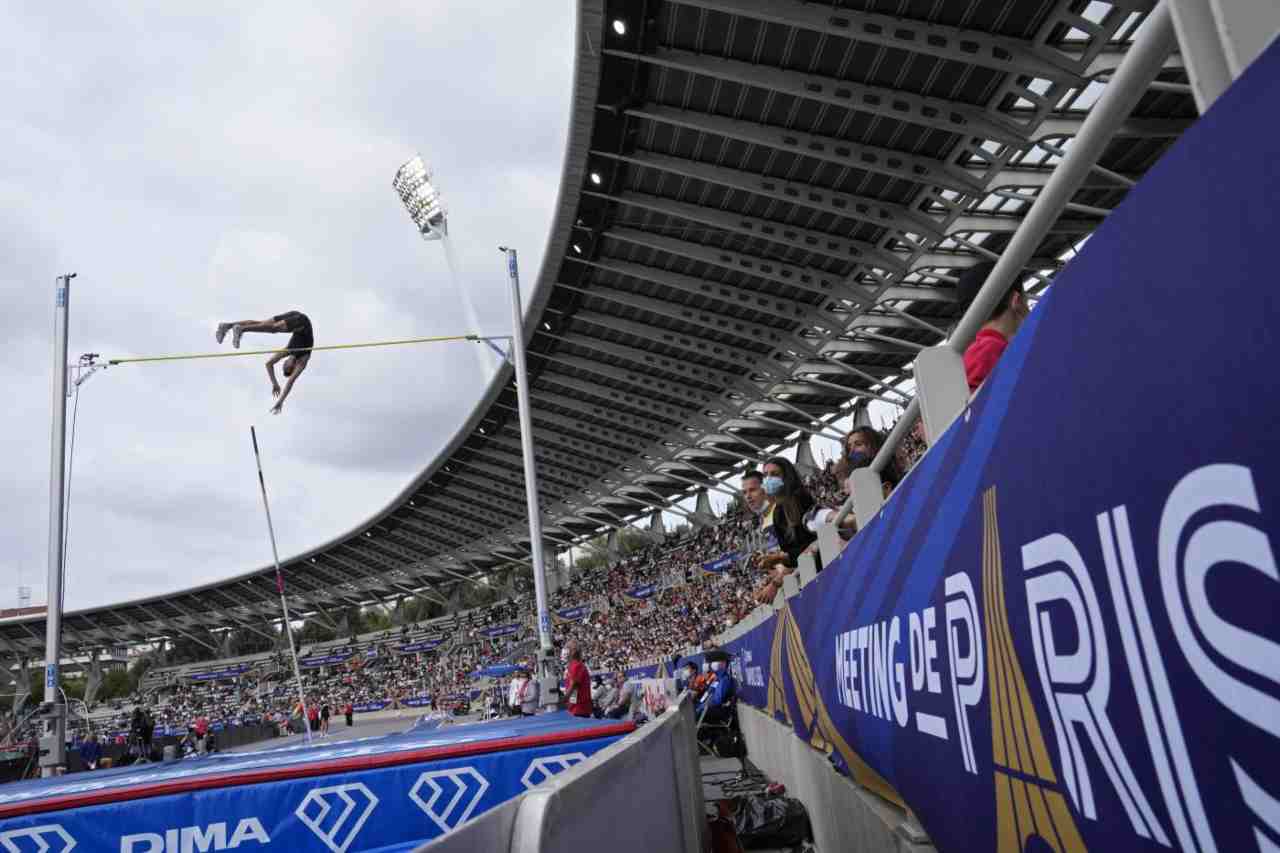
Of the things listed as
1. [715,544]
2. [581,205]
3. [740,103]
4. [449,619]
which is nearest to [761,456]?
[715,544]

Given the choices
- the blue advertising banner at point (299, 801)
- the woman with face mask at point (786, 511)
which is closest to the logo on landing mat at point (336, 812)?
the blue advertising banner at point (299, 801)

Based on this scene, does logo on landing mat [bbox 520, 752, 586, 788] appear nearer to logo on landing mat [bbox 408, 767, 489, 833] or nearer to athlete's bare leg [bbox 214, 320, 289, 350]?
logo on landing mat [bbox 408, 767, 489, 833]

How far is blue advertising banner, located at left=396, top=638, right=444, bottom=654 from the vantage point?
195 ft

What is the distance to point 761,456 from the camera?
37.1m

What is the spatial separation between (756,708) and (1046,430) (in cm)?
994

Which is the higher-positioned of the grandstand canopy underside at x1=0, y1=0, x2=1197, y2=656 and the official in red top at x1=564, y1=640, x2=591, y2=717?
the grandstand canopy underside at x1=0, y1=0, x2=1197, y2=656

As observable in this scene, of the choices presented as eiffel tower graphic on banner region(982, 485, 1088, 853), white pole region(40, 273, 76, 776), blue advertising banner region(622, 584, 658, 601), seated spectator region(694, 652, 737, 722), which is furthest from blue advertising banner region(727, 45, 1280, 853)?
blue advertising banner region(622, 584, 658, 601)

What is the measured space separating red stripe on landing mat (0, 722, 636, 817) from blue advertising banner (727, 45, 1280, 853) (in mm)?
2903

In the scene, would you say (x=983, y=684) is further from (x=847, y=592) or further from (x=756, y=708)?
(x=756, y=708)

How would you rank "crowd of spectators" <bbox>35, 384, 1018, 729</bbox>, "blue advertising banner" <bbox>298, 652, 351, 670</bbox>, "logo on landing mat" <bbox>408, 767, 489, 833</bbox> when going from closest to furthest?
"logo on landing mat" <bbox>408, 767, 489, 833</bbox> < "crowd of spectators" <bbox>35, 384, 1018, 729</bbox> < "blue advertising banner" <bbox>298, 652, 351, 670</bbox>

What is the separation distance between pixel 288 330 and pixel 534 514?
5224mm

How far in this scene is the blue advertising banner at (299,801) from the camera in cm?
405

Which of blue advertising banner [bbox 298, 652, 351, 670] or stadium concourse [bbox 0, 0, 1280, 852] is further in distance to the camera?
blue advertising banner [bbox 298, 652, 351, 670]

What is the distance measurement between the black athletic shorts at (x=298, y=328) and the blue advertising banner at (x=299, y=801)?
11199 mm
